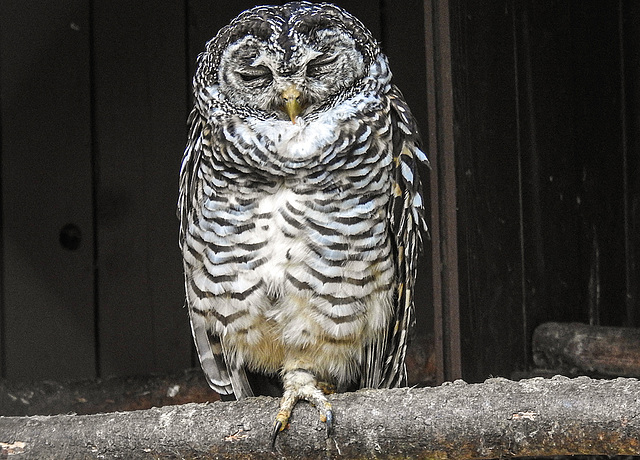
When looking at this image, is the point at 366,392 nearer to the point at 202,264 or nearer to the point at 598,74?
the point at 202,264

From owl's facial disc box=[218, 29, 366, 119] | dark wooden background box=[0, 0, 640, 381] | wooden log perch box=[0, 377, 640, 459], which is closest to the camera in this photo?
wooden log perch box=[0, 377, 640, 459]

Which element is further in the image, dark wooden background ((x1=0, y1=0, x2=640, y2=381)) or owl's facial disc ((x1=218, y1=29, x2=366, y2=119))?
dark wooden background ((x1=0, y1=0, x2=640, y2=381))

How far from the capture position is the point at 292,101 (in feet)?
7.87

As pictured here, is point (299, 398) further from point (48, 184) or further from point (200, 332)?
point (48, 184)

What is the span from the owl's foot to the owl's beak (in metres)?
0.69

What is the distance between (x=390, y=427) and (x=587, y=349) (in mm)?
1365

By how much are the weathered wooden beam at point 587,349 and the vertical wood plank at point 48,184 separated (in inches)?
72.2

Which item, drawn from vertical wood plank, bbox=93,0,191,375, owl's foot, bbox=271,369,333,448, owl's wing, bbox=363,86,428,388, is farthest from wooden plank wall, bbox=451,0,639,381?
vertical wood plank, bbox=93,0,191,375

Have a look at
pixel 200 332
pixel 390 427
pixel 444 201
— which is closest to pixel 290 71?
pixel 444 201

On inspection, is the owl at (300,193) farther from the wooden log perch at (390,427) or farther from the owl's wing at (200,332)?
the wooden log perch at (390,427)

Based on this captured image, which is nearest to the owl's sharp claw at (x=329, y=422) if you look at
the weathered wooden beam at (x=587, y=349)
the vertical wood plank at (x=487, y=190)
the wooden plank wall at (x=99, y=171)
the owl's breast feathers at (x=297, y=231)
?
the owl's breast feathers at (x=297, y=231)

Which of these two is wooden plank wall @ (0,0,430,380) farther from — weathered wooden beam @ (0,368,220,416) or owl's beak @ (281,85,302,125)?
owl's beak @ (281,85,302,125)

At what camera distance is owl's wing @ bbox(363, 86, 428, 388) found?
2.64 m

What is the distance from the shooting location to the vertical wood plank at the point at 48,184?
375cm
